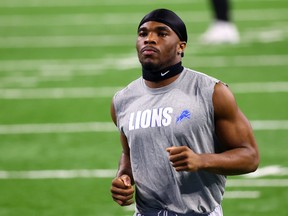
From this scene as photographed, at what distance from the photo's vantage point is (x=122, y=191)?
15.3ft

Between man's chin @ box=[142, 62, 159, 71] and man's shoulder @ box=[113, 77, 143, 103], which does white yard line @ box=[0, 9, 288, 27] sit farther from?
man's chin @ box=[142, 62, 159, 71]

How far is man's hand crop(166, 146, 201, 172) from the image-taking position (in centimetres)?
429

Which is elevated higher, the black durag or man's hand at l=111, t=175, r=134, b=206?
the black durag

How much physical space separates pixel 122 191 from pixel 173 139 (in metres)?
0.35

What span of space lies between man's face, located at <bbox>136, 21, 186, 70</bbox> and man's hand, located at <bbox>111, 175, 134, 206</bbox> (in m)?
0.56

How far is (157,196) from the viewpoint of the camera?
4770 mm

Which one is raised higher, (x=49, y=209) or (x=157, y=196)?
(x=157, y=196)

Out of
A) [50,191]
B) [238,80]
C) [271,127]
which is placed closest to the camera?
[50,191]

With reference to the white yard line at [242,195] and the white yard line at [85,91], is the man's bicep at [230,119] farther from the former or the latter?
the white yard line at [85,91]

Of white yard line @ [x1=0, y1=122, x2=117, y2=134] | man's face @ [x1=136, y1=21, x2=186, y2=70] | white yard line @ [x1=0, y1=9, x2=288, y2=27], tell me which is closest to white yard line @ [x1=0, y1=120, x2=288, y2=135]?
white yard line @ [x1=0, y1=122, x2=117, y2=134]

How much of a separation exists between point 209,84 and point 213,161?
1.31ft

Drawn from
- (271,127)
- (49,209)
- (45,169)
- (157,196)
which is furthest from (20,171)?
(157,196)

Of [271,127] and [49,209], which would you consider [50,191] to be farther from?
[271,127]

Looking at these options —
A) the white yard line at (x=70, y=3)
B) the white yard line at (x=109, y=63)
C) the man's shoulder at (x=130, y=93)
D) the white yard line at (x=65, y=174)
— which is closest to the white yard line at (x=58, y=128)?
the white yard line at (x=65, y=174)
